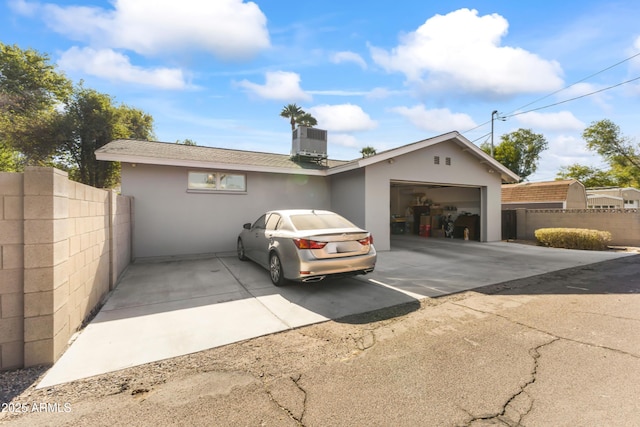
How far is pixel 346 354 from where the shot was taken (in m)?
3.04

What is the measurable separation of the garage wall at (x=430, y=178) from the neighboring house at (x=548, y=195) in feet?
26.8

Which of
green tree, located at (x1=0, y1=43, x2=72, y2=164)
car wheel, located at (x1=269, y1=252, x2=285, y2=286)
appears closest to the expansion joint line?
car wheel, located at (x1=269, y1=252, x2=285, y2=286)

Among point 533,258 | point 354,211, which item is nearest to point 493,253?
point 533,258

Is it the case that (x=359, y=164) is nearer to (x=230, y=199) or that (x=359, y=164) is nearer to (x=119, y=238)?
(x=230, y=199)

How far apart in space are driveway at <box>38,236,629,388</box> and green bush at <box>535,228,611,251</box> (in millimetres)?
2628

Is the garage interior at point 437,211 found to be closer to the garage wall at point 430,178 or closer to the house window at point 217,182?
the garage wall at point 430,178

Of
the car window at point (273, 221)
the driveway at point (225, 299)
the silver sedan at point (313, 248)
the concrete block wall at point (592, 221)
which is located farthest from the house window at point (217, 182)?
the concrete block wall at point (592, 221)

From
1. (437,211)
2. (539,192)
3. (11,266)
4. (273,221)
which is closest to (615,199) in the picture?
(539,192)

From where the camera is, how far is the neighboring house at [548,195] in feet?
58.1

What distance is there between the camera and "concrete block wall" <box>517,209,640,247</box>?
36.3 ft

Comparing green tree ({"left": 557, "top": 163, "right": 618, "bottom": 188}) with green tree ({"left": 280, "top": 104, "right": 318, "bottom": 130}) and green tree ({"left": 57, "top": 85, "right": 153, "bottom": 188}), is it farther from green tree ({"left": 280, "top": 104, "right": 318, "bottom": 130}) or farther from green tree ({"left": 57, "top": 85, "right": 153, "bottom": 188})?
green tree ({"left": 57, "top": 85, "right": 153, "bottom": 188})

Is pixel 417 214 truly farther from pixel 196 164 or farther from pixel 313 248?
pixel 313 248

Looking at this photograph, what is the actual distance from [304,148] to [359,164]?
3177mm

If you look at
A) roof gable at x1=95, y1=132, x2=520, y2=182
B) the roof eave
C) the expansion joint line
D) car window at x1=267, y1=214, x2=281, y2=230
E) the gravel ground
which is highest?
roof gable at x1=95, y1=132, x2=520, y2=182
